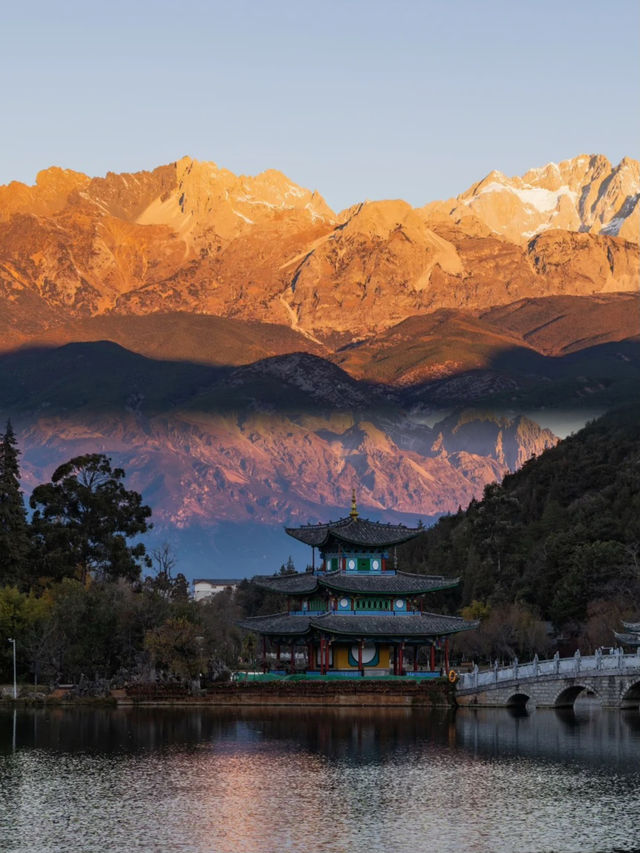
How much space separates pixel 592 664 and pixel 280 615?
1094 inches

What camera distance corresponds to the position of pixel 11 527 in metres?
130

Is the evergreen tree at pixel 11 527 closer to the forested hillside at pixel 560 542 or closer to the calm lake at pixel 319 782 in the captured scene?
the calm lake at pixel 319 782

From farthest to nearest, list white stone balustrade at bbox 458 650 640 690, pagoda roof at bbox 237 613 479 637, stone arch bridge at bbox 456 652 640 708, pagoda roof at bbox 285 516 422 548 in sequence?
pagoda roof at bbox 285 516 422 548
pagoda roof at bbox 237 613 479 637
stone arch bridge at bbox 456 652 640 708
white stone balustrade at bbox 458 650 640 690

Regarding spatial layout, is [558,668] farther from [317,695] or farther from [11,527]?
[11,527]

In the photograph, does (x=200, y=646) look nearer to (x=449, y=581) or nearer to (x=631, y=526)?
(x=449, y=581)

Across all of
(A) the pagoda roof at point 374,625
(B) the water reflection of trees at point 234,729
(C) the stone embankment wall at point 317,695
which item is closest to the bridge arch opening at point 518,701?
(C) the stone embankment wall at point 317,695

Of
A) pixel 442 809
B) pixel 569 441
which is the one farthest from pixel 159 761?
pixel 569 441

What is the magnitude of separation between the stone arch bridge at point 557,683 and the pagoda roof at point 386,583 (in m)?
7.29

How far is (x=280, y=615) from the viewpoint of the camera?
399 ft

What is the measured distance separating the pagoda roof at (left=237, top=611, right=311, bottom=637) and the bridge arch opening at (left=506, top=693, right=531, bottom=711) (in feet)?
49.7

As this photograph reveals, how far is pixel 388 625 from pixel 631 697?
17962 millimetres

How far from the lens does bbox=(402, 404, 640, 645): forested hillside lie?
132 metres

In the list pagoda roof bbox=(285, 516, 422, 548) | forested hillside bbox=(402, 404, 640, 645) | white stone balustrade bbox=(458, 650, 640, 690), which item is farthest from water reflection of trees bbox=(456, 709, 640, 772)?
forested hillside bbox=(402, 404, 640, 645)

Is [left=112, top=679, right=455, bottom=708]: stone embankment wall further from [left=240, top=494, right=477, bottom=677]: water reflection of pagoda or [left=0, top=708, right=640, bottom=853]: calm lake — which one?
[left=0, top=708, right=640, bottom=853]: calm lake
